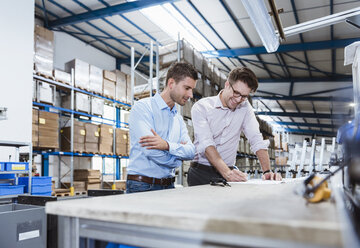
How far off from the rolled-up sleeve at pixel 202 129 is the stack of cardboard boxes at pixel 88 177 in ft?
21.7

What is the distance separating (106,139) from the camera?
9086mm

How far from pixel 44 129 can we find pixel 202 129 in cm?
573

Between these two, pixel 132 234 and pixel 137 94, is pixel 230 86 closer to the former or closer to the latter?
pixel 132 234

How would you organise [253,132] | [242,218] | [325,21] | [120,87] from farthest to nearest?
[120,87]
[325,21]
[253,132]
[242,218]

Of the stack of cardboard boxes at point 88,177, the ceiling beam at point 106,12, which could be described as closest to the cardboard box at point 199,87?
the ceiling beam at point 106,12

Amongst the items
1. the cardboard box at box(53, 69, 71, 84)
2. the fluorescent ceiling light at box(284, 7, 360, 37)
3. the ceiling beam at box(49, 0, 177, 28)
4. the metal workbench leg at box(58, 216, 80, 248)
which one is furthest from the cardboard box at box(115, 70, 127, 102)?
the metal workbench leg at box(58, 216, 80, 248)

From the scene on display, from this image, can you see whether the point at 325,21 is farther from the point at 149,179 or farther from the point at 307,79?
the point at 307,79

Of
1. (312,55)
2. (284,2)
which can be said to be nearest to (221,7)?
(284,2)

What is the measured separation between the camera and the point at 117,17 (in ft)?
29.2

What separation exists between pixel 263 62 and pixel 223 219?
10887 millimetres

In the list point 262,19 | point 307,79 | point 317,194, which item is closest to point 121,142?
point 262,19

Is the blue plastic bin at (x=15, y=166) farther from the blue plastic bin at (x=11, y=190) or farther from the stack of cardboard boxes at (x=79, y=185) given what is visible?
the stack of cardboard boxes at (x=79, y=185)

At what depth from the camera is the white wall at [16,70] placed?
6.22 meters

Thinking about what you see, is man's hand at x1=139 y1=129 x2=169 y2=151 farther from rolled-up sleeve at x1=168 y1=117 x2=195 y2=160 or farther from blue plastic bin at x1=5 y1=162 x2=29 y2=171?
blue plastic bin at x1=5 y1=162 x2=29 y2=171
